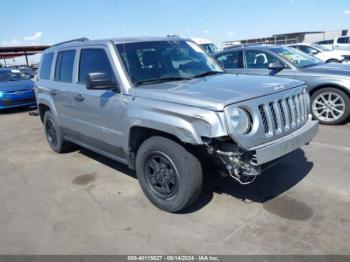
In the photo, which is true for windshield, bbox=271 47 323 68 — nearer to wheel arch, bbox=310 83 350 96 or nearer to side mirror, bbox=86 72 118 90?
wheel arch, bbox=310 83 350 96

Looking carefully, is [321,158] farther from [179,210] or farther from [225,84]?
[179,210]

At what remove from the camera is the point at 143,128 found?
12.4 ft

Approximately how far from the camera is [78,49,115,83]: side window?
4.19m

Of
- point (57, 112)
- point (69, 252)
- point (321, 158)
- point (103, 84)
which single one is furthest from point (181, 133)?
point (57, 112)

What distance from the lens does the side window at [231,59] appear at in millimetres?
8172

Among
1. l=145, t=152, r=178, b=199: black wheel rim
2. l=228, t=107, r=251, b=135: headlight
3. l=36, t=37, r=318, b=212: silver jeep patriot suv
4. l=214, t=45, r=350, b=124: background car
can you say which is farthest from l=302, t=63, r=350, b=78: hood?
l=145, t=152, r=178, b=199: black wheel rim

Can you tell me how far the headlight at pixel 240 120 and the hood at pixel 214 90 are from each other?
10 centimetres

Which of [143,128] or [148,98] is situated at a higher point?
[148,98]

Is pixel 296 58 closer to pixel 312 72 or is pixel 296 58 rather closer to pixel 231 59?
pixel 312 72

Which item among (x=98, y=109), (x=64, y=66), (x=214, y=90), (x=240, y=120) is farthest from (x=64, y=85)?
(x=240, y=120)

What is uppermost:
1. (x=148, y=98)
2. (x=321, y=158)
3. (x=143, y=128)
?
(x=148, y=98)

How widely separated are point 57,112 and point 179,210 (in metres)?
3.15

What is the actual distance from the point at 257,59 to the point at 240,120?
517 centimetres

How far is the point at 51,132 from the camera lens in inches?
249
